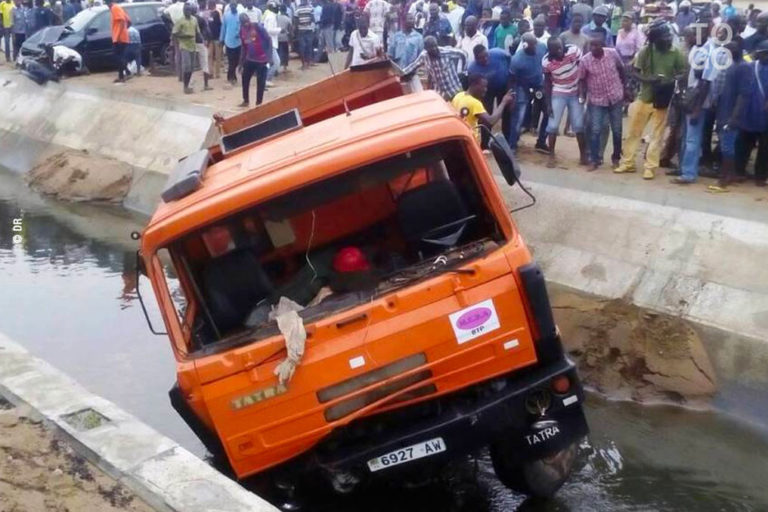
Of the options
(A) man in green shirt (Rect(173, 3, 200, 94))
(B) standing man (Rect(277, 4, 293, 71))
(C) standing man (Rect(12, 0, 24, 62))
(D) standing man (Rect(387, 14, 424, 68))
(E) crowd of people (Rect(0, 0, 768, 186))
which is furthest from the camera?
(C) standing man (Rect(12, 0, 24, 62))

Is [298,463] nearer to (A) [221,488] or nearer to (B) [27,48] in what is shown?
(A) [221,488]

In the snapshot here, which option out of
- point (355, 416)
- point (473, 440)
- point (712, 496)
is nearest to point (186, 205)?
point (355, 416)

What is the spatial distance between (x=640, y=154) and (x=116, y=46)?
12.1 meters

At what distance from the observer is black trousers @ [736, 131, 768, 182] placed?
10.6m

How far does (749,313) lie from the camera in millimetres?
8523

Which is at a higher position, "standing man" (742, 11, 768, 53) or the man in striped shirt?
"standing man" (742, 11, 768, 53)

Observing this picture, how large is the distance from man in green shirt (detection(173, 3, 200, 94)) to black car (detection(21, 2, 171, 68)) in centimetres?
374

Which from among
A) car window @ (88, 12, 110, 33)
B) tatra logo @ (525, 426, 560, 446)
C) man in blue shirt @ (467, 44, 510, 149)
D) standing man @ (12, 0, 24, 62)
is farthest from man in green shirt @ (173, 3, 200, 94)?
tatra logo @ (525, 426, 560, 446)

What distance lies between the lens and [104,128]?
18.4m

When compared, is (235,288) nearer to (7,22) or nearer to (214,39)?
(214,39)

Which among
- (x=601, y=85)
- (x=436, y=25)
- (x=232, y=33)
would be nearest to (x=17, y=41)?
(x=232, y=33)

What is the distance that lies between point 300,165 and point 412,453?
173 cm

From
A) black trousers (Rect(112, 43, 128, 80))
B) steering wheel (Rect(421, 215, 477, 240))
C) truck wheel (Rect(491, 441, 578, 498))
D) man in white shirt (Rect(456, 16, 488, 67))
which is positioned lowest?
black trousers (Rect(112, 43, 128, 80))

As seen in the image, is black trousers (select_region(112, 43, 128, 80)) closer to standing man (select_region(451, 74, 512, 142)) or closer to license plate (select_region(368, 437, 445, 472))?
standing man (select_region(451, 74, 512, 142))
